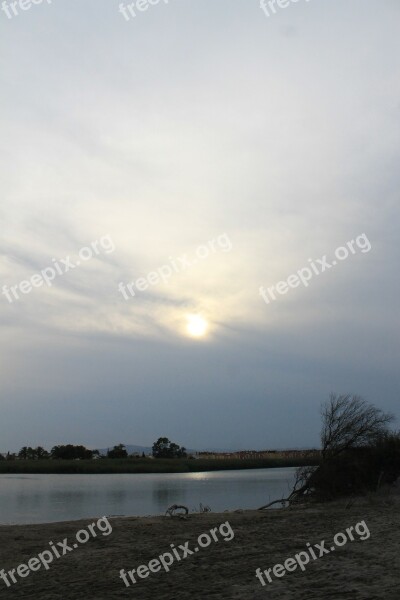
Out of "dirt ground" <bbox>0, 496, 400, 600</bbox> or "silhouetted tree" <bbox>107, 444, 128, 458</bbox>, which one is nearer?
"dirt ground" <bbox>0, 496, 400, 600</bbox>

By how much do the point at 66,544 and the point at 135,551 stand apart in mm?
2370

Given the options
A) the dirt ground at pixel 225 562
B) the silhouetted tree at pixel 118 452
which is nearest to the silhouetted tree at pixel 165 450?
the silhouetted tree at pixel 118 452

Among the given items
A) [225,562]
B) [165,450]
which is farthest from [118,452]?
[225,562]

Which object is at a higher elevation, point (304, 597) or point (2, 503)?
point (2, 503)

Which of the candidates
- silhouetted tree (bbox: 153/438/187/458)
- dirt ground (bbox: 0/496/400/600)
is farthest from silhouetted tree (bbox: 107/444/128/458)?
dirt ground (bbox: 0/496/400/600)

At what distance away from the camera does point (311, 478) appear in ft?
82.8

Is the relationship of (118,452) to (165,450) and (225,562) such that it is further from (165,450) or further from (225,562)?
(225,562)

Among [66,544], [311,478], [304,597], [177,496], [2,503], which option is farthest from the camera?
[177,496]

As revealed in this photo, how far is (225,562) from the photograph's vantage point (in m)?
10.2

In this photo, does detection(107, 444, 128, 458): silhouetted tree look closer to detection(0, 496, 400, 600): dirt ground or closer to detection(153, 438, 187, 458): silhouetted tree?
detection(153, 438, 187, 458): silhouetted tree

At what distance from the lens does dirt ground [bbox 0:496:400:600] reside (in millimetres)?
8211

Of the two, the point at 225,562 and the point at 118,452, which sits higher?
the point at 118,452

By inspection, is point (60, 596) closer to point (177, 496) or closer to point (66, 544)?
point (66, 544)

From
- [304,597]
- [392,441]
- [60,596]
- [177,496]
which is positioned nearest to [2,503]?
[177,496]
